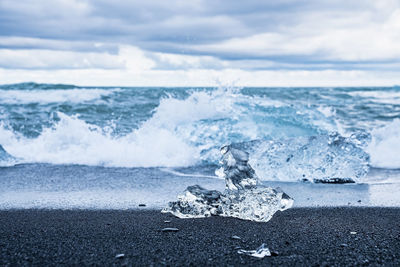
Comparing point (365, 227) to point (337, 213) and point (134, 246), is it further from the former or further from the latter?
point (134, 246)

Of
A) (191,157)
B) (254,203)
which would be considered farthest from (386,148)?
(254,203)

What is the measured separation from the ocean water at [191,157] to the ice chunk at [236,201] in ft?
1.62

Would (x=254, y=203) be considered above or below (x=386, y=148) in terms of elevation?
above

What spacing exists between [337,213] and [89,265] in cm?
200

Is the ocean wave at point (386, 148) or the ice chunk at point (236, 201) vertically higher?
the ice chunk at point (236, 201)

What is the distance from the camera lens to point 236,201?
2.96 meters

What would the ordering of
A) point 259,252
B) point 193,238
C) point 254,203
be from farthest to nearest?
point 254,203, point 193,238, point 259,252

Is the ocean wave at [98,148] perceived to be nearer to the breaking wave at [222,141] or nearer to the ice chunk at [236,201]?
the breaking wave at [222,141]

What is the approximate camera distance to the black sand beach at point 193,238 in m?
2.05

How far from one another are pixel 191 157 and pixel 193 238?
3252 mm

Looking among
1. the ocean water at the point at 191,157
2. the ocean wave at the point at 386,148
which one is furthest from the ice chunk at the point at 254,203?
the ocean wave at the point at 386,148

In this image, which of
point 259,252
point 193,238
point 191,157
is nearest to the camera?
point 259,252

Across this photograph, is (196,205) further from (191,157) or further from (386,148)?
(386,148)

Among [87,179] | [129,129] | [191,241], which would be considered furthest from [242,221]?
[129,129]
